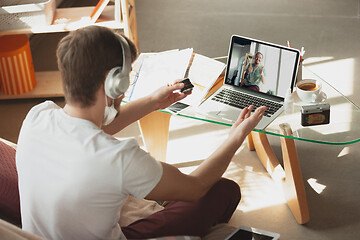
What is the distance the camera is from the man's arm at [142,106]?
211cm

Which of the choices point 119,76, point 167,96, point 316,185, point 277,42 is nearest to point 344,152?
point 316,185

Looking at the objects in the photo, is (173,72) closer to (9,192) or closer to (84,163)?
(9,192)

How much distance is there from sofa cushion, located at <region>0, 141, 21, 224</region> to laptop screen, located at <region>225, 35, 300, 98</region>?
3.41 ft

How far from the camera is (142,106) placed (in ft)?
7.02

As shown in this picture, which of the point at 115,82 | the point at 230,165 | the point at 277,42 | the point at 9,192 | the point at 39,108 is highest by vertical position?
the point at 115,82

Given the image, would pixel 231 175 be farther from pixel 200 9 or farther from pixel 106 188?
pixel 200 9

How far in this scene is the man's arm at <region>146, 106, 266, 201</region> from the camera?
1.58 meters

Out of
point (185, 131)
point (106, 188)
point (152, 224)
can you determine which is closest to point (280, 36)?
point (185, 131)

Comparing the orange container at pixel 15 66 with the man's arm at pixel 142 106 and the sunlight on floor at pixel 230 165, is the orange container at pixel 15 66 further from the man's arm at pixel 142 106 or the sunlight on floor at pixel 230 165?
the man's arm at pixel 142 106

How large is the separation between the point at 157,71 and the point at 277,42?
5.52ft

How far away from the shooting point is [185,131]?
3.10 m

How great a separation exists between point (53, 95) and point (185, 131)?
93cm

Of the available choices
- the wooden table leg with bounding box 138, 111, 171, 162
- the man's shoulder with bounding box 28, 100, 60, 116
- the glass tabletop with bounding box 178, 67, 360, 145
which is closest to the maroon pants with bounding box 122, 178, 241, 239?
the glass tabletop with bounding box 178, 67, 360, 145

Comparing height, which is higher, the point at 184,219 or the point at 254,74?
the point at 254,74
